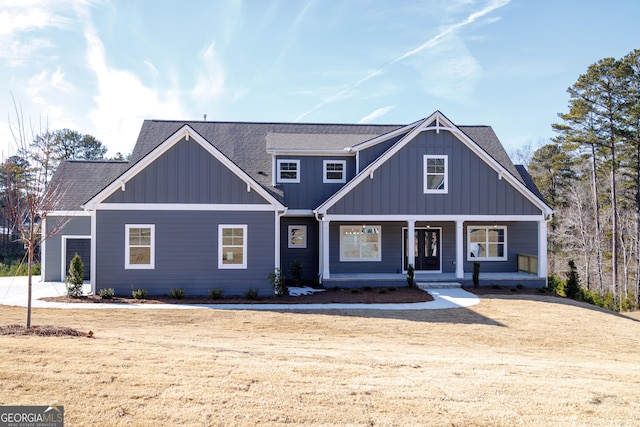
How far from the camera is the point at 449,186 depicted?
58.7 ft

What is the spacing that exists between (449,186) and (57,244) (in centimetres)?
1717

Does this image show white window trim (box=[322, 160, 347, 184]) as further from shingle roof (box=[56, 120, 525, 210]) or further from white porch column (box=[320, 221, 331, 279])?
white porch column (box=[320, 221, 331, 279])

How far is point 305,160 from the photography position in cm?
1930

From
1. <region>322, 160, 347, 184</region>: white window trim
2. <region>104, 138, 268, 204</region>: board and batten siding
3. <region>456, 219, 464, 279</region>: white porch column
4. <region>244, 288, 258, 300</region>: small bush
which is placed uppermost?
<region>322, 160, 347, 184</region>: white window trim

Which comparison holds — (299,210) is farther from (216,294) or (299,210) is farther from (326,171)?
(216,294)

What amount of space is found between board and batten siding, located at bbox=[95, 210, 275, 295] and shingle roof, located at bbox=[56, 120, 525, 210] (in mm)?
3788

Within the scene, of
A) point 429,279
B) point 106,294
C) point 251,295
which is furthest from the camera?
point 429,279

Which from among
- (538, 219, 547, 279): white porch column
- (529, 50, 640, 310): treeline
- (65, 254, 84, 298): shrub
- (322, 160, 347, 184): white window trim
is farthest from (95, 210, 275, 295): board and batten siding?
(529, 50, 640, 310): treeline

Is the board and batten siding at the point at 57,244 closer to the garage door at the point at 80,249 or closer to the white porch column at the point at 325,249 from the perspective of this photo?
the garage door at the point at 80,249

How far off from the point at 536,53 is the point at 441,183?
980 cm

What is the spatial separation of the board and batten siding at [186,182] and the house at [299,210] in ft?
0.12

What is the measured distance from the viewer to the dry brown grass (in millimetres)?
4852

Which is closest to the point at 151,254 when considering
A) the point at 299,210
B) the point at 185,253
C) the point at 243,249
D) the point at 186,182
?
the point at 185,253

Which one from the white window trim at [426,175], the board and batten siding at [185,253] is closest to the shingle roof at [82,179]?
the board and batten siding at [185,253]
